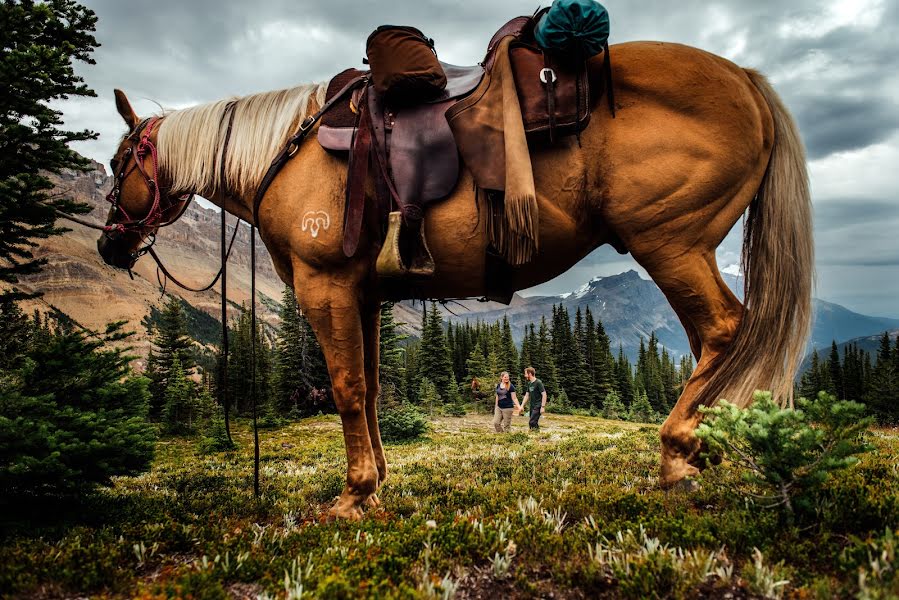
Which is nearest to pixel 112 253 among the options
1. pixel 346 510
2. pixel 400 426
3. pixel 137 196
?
pixel 137 196

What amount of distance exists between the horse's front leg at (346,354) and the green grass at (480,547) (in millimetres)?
346

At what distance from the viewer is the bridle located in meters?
5.48

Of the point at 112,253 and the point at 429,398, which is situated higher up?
the point at 112,253

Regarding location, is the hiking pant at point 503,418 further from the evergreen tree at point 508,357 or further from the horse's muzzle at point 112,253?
the evergreen tree at point 508,357

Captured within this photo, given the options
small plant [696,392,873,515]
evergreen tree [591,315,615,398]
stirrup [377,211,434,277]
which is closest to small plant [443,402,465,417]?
stirrup [377,211,434,277]

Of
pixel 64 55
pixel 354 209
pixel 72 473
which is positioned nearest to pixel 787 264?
pixel 354 209

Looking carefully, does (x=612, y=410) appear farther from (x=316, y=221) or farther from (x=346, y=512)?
(x=316, y=221)

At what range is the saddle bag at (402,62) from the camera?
4164mm

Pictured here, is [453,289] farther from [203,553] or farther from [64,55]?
[64,55]

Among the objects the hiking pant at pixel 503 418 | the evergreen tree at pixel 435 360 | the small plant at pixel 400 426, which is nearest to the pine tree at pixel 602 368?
the evergreen tree at pixel 435 360

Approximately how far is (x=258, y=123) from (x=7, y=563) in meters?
4.22

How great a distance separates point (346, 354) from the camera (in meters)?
4.41

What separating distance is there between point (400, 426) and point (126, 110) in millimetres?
12390

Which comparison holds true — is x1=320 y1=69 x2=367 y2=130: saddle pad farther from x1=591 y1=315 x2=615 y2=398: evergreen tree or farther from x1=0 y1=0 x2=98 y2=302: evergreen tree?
x1=591 y1=315 x2=615 y2=398: evergreen tree
